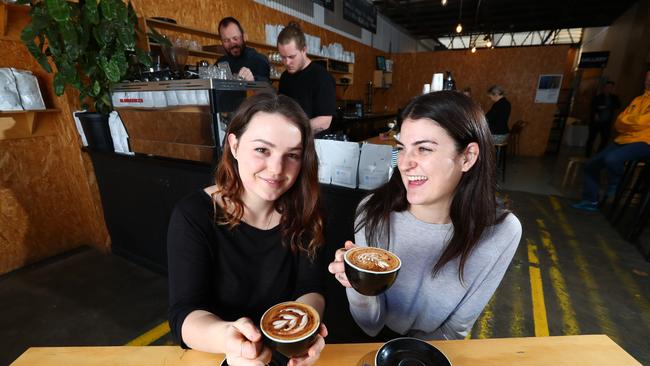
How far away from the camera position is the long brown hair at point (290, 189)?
3.59 feet

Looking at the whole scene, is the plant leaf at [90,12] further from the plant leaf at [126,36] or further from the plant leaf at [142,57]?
the plant leaf at [142,57]

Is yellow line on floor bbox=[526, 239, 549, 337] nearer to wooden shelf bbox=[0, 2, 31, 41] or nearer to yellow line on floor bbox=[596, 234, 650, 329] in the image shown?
yellow line on floor bbox=[596, 234, 650, 329]

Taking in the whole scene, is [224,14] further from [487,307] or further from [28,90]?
[487,307]

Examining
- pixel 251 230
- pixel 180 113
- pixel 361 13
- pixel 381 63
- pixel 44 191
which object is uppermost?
pixel 361 13

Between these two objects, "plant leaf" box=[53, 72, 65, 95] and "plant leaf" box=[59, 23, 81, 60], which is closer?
"plant leaf" box=[59, 23, 81, 60]

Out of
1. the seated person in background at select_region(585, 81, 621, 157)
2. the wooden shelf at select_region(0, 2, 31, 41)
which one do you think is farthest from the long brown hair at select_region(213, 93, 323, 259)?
the seated person in background at select_region(585, 81, 621, 157)

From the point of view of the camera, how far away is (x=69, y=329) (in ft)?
7.02

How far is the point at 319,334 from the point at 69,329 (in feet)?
8.04

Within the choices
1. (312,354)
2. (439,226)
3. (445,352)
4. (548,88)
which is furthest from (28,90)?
(548,88)

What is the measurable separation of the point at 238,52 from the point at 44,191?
97.1 inches

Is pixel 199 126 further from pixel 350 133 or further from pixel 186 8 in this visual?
pixel 350 133

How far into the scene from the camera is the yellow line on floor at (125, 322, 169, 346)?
78.5 inches

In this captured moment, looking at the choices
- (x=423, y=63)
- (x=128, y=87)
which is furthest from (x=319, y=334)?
(x=423, y=63)

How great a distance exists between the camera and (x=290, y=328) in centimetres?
66
